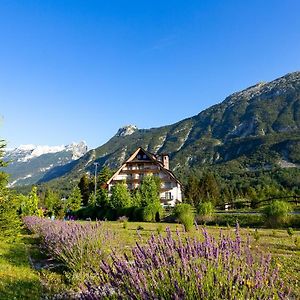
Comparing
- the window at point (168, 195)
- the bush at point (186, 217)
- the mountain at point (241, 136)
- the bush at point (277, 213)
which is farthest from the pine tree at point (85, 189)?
the mountain at point (241, 136)

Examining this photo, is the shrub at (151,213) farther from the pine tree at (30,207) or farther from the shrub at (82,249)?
the shrub at (82,249)

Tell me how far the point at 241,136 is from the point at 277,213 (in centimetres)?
14699

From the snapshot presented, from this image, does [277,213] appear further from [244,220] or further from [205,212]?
[205,212]

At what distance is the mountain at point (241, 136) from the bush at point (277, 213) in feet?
291

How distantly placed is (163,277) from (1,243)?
11117 millimetres

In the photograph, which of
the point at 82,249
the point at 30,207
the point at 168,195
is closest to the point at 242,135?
the point at 168,195

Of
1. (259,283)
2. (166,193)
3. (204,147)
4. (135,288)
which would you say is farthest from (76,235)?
(204,147)

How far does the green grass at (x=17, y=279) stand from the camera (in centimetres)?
564

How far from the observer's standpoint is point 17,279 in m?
6.73

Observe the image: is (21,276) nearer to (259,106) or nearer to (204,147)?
(204,147)

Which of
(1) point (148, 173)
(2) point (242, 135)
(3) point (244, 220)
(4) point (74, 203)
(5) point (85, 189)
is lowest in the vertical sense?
(3) point (244, 220)

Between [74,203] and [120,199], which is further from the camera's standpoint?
[74,203]

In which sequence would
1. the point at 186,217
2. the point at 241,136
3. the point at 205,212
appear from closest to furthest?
the point at 186,217, the point at 205,212, the point at 241,136

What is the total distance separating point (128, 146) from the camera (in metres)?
196
